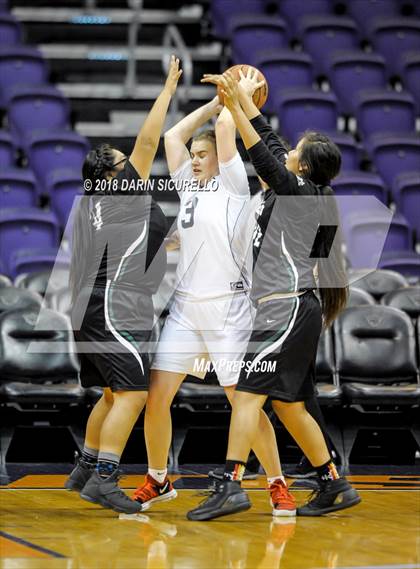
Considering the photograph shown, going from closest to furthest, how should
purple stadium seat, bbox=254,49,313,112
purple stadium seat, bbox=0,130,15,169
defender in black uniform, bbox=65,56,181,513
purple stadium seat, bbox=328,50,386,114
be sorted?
defender in black uniform, bbox=65,56,181,513
purple stadium seat, bbox=0,130,15,169
purple stadium seat, bbox=254,49,313,112
purple stadium seat, bbox=328,50,386,114

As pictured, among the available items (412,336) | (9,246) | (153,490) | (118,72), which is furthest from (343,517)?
(118,72)

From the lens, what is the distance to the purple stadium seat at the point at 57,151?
11523 millimetres

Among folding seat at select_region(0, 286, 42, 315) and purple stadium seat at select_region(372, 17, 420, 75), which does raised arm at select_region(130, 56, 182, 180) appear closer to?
folding seat at select_region(0, 286, 42, 315)

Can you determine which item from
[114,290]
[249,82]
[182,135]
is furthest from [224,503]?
[249,82]

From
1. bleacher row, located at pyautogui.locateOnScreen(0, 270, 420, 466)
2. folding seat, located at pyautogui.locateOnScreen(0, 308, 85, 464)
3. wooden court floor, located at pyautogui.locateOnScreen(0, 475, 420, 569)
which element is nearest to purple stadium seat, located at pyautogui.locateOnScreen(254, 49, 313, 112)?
bleacher row, located at pyautogui.locateOnScreen(0, 270, 420, 466)

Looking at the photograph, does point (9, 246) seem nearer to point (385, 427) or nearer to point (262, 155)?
point (385, 427)

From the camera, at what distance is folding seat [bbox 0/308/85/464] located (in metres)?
7.18

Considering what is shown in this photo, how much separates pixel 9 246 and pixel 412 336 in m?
4.20

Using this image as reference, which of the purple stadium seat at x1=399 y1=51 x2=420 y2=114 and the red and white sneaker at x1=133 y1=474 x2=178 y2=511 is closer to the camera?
the red and white sneaker at x1=133 y1=474 x2=178 y2=511

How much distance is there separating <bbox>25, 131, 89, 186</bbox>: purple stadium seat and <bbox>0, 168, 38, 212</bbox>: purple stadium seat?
0.51m

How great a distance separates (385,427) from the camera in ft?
24.8

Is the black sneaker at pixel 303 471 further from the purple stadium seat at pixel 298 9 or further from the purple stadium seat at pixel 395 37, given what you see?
the purple stadium seat at pixel 298 9

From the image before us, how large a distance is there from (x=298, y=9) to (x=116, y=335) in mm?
9922

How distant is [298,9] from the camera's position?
1446 centimetres
